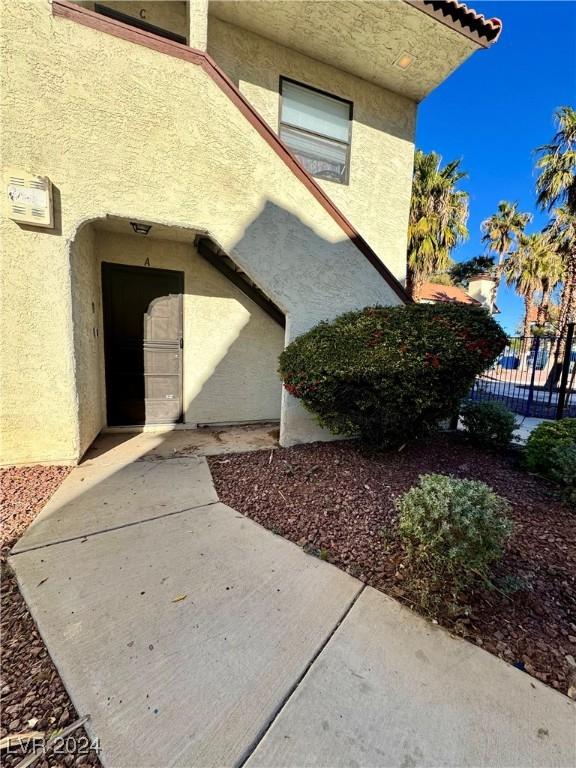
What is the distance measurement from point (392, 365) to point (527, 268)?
66.6 feet

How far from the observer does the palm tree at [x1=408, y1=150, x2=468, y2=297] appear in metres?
12.8

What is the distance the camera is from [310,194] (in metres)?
4.20

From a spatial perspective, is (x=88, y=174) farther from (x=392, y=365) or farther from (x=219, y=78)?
(x=392, y=365)

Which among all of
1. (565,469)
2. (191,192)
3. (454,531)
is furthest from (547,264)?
(454,531)

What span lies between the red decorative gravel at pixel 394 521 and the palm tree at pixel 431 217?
10262 millimetres

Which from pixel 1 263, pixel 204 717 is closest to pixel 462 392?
pixel 204 717

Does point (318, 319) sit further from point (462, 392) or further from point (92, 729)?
point (92, 729)

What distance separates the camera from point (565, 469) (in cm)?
342

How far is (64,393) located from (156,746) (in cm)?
330

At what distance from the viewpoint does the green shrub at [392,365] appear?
3533 mm

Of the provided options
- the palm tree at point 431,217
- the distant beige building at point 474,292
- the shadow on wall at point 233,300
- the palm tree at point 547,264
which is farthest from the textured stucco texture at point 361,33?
the distant beige building at point 474,292

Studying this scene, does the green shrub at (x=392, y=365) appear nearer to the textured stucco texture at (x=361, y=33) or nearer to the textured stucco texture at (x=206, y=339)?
the textured stucco texture at (x=206, y=339)

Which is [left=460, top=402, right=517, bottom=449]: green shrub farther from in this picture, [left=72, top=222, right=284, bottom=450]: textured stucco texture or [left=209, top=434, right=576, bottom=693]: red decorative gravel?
[left=72, top=222, right=284, bottom=450]: textured stucco texture

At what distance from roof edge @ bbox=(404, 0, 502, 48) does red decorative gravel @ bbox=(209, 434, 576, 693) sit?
628cm
